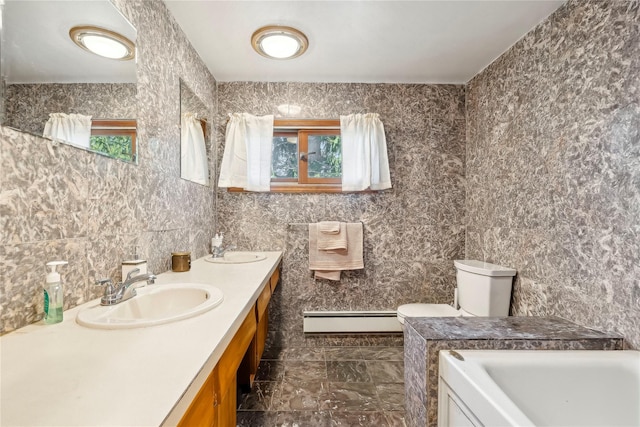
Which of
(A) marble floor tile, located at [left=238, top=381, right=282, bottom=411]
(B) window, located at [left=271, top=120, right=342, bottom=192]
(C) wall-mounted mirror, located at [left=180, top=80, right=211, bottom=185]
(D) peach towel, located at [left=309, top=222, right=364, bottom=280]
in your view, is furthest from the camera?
(B) window, located at [left=271, top=120, right=342, bottom=192]

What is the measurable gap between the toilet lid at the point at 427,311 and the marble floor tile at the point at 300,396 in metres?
0.73

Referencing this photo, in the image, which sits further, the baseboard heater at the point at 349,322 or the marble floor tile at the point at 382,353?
the baseboard heater at the point at 349,322

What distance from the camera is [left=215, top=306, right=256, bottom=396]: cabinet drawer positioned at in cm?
78

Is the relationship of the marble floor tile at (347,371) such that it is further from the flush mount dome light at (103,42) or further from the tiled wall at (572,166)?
the flush mount dome light at (103,42)

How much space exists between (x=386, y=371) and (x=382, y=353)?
24 cm

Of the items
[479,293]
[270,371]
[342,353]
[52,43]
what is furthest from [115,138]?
[479,293]

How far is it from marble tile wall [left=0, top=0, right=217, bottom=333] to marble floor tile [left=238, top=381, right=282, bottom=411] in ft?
3.00

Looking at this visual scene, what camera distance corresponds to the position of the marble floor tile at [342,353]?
215 centimetres

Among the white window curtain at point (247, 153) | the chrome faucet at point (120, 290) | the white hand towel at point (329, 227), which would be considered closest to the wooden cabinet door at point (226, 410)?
the chrome faucet at point (120, 290)

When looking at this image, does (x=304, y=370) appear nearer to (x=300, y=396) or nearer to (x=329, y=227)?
(x=300, y=396)

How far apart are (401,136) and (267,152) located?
1111mm

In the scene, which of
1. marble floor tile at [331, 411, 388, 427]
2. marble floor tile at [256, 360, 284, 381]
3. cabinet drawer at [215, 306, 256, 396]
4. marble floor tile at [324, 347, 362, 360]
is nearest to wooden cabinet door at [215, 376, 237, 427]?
cabinet drawer at [215, 306, 256, 396]

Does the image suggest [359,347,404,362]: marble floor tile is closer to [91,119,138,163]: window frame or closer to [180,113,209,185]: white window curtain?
[180,113,209,185]: white window curtain

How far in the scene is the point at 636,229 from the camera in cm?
108
